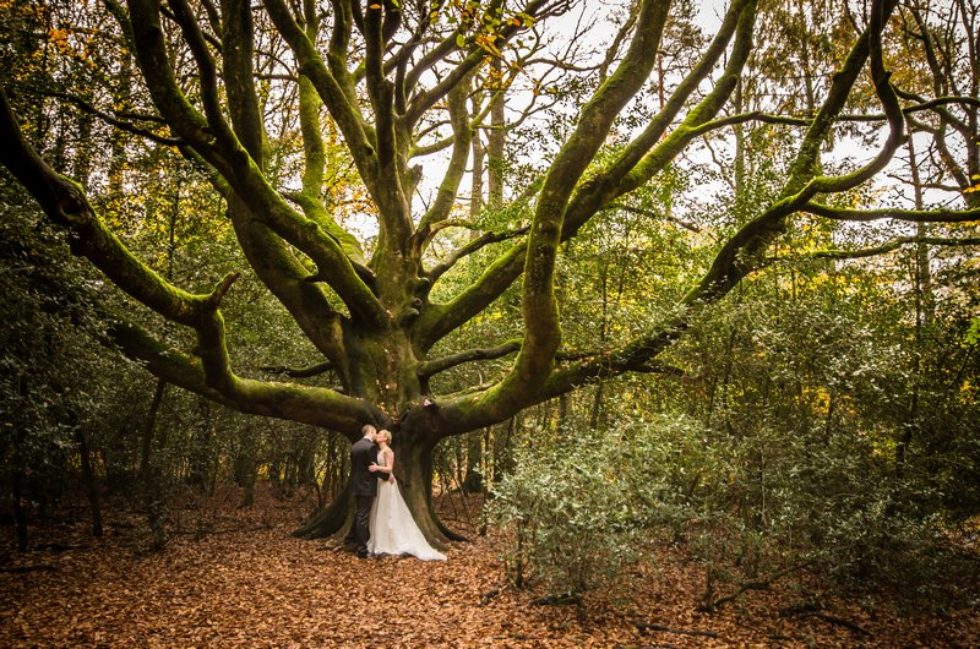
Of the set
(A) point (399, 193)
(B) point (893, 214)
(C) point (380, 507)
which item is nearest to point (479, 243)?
(A) point (399, 193)

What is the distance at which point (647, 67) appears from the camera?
22.0 feet

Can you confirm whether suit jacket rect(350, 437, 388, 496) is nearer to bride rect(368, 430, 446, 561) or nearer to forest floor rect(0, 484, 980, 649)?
bride rect(368, 430, 446, 561)

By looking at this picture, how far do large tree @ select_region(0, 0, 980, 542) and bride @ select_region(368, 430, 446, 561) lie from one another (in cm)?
48

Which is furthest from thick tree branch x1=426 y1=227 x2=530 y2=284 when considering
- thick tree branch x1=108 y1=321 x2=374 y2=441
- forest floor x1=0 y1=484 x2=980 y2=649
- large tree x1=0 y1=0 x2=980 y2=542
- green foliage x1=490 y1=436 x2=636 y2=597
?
forest floor x1=0 y1=484 x2=980 y2=649

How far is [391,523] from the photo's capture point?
9320 millimetres

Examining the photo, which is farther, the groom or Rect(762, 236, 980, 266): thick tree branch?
the groom

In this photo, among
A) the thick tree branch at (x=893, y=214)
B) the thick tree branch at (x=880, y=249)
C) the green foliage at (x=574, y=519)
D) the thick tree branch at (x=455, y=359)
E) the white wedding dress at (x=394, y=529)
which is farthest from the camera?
the thick tree branch at (x=455, y=359)

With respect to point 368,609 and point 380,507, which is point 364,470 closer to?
point 380,507

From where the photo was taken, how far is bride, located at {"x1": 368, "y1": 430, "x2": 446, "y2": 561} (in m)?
9.18

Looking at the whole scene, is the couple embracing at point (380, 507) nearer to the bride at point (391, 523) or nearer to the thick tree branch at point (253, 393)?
the bride at point (391, 523)

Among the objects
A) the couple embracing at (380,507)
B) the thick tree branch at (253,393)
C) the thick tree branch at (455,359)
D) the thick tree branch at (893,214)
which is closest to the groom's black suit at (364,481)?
the couple embracing at (380,507)

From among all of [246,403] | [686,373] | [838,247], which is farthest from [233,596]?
[838,247]

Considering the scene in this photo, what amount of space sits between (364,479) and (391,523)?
0.82 m

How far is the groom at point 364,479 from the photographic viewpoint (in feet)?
30.5
